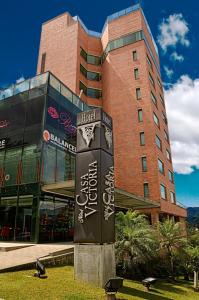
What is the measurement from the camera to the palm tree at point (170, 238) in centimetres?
2469

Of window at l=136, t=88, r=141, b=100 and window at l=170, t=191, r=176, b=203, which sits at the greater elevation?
window at l=136, t=88, r=141, b=100

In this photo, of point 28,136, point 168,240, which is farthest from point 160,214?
point 28,136

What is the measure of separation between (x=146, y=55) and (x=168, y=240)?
30860 mm

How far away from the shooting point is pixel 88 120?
579 inches

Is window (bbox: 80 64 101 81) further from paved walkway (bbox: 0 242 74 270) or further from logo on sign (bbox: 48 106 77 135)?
paved walkway (bbox: 0 242 74 270)

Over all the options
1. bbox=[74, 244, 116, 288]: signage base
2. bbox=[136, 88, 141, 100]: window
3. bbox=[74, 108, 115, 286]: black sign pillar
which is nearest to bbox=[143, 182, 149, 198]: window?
bbox=[136, 88, 141, 100]: window

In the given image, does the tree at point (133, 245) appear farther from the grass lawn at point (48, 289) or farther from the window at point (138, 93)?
the window at point (138, 93)

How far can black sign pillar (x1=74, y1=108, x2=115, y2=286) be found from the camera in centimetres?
1217

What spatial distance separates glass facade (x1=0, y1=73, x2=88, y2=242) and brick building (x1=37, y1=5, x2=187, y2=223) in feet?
40.3

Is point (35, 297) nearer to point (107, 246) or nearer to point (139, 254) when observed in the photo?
point (107, 246)

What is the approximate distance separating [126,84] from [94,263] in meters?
35.3

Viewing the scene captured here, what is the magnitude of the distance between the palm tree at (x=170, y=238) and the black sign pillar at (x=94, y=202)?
1336cm

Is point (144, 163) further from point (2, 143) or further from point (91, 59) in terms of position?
point (91, 59)

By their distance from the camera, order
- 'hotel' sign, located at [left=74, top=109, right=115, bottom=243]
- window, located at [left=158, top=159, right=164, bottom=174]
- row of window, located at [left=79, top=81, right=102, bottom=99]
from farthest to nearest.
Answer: row of window, located at [left=79, top=81, right=102, bottom=99], window, located at [left=158, top=159, right=164, bottom=174], 'hotel' sign, located at [left=74, top=109, right=115, bottom=243]
